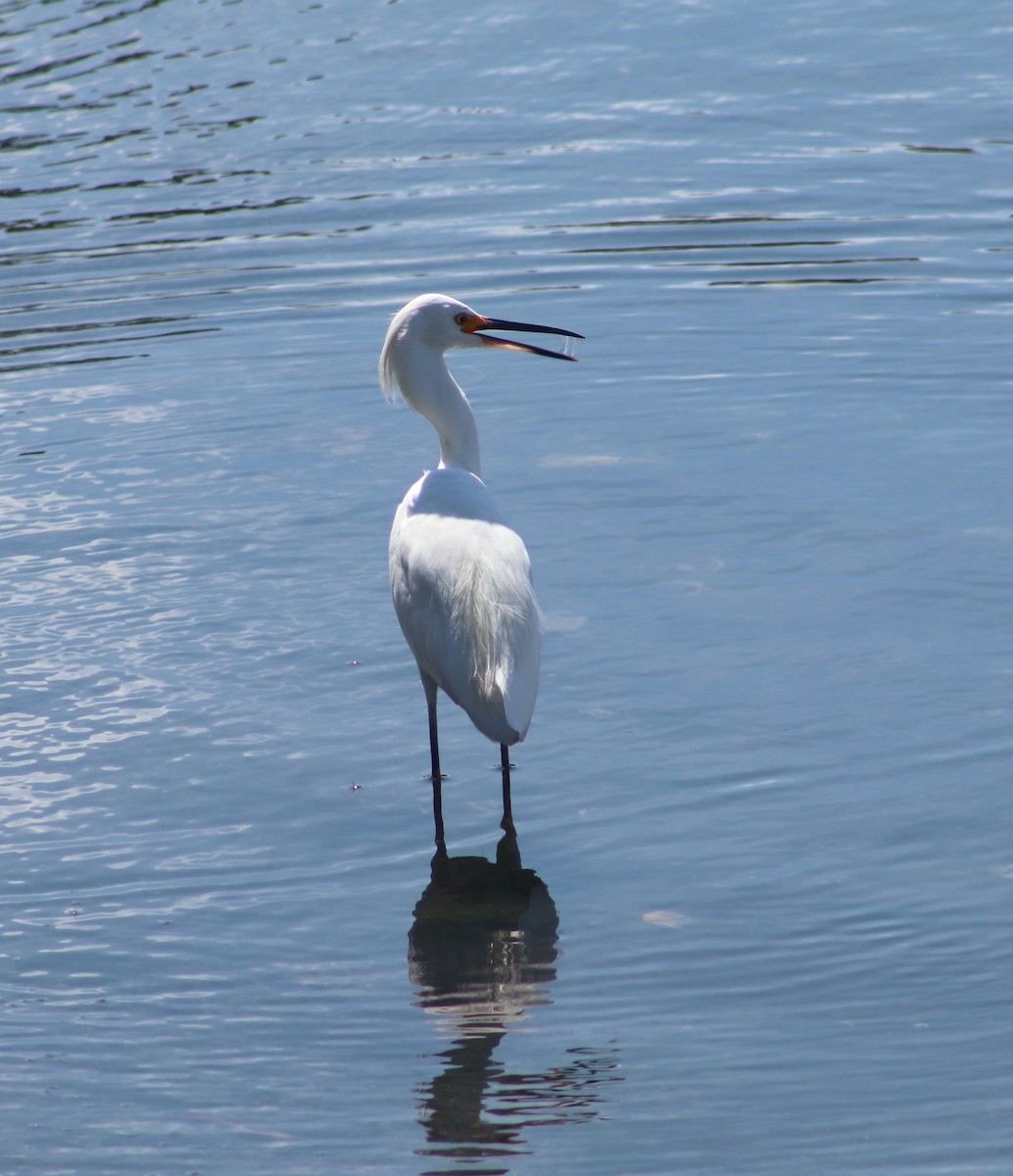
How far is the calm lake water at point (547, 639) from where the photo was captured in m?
4.31

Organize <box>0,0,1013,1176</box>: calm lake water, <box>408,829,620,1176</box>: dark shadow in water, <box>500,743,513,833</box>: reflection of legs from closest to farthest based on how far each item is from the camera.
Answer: <box>408,829,620,1176</box>: dark shadow in water, <box>0,0,1013,1176</box>: calm lake water, <box>500,743,513,833</box>: reflection of legs

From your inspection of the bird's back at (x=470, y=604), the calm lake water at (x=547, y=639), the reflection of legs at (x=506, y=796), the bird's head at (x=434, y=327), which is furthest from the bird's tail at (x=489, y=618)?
the bird's head at (x=434, y=327)

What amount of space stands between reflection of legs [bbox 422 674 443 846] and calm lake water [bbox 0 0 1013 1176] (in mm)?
94

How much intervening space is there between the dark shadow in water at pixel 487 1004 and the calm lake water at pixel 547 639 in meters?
0.02

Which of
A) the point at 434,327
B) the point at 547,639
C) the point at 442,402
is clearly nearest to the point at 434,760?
the point at 547,639

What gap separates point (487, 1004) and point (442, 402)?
8.94 ft

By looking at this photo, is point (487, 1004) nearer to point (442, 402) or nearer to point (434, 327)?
point (442, 402)

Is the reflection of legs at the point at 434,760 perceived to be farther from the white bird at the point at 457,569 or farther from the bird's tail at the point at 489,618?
the bird's tail at the point at 489,618

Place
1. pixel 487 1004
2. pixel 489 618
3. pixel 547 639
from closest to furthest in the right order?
1. pixel 487 1004
2. pixel 489 618
3. pixel 547 639

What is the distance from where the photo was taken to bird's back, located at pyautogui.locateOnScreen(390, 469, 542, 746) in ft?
17.4

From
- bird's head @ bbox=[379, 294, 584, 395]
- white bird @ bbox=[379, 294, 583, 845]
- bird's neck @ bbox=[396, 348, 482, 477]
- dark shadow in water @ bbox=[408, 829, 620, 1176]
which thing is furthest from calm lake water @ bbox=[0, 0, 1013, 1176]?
bird's head @ bbox=[379, 294, 584, 395]

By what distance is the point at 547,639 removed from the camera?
673 cm

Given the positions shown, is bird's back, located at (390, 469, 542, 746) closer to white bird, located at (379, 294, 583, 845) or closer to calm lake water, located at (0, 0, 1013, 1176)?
white bird, located at (379, 294, 583, 845)

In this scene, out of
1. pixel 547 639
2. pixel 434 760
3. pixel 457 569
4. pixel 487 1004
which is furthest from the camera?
pixel 547 639
